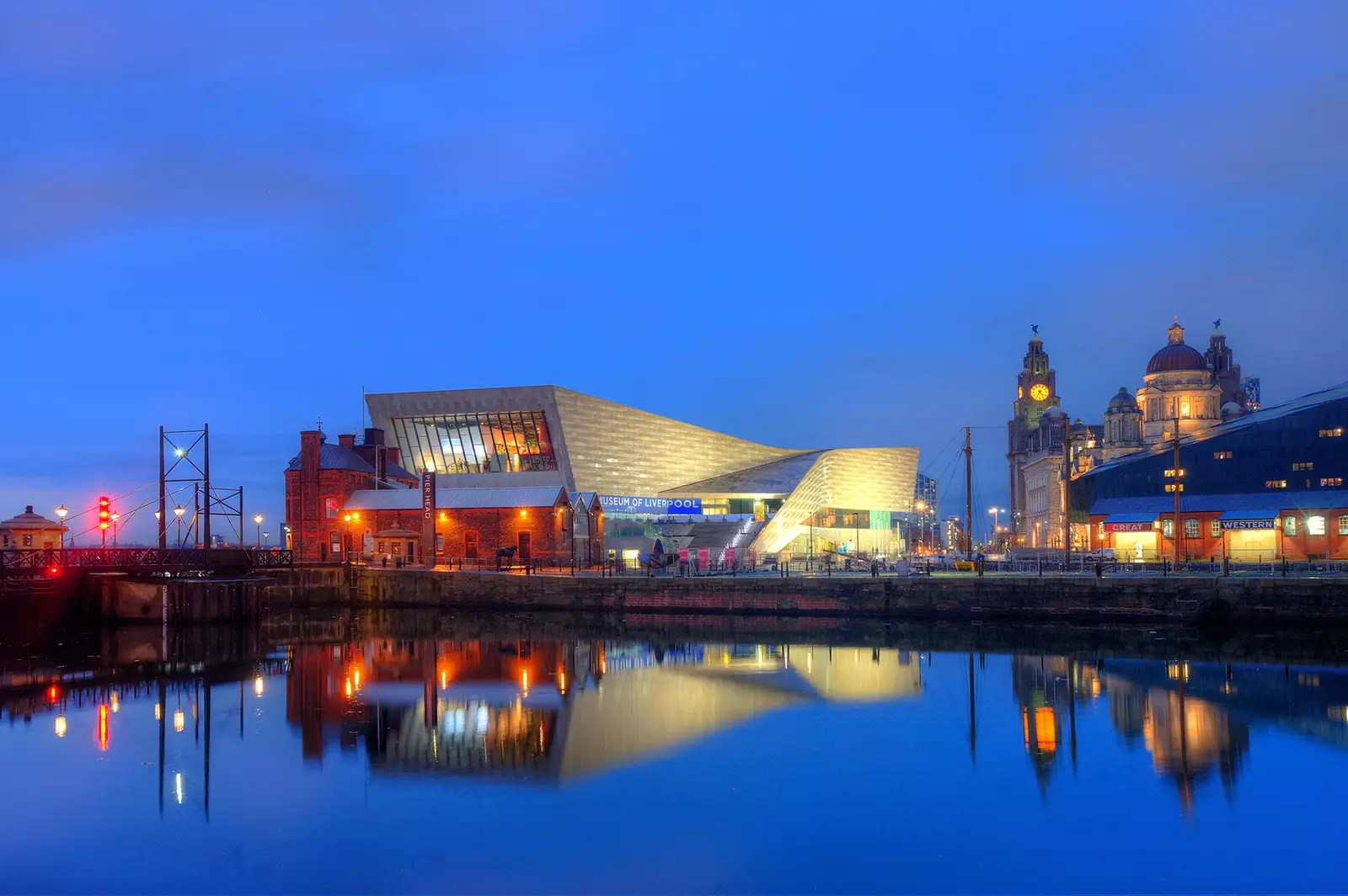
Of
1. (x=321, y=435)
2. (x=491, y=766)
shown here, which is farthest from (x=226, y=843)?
(x=321, y=435)

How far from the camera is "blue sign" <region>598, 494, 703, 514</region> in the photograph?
3002 inches

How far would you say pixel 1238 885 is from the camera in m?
14.6

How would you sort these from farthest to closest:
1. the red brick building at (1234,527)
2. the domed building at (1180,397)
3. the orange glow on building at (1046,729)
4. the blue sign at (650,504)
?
the domed building at (1180,397) < the blue sign at (650,504) < the red brick building at (1234,527) < the orange glow on building at (1046,729)

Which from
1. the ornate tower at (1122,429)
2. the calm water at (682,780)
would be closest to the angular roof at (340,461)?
the calm water at (682,780)

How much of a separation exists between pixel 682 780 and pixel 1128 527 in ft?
200

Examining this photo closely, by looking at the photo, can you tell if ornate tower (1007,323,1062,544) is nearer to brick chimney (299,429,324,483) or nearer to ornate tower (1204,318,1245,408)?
ornate tower (1204,318,1245,408)

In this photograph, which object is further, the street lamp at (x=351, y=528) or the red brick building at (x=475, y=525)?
the street lamp at (x=351, y=528)

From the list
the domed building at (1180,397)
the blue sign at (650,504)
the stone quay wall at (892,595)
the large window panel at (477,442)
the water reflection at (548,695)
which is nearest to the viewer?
the water reflection at (548,695)

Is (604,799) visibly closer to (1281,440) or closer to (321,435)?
(321,435)

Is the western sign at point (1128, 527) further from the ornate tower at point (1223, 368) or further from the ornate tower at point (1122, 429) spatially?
the ornate tower at point (1223, 368)

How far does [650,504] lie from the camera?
79188mm

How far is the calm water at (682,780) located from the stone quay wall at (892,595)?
34.9 feet

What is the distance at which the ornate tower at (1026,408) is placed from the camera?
590ft

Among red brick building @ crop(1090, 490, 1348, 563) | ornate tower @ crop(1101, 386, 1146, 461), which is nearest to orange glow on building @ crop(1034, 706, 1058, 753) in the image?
red brick building @ crop(1090, 490, 1348, 563)
